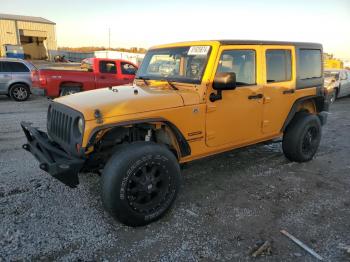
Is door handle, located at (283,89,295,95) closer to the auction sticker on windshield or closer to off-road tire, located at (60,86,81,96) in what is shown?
the auction sticker on windshield

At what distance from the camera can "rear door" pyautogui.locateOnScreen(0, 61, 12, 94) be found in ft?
39.9

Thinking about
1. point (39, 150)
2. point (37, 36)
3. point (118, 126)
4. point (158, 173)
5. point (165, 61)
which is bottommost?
point (158, 173)

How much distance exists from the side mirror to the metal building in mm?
43838

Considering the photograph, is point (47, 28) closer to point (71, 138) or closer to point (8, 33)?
point (8, 33)

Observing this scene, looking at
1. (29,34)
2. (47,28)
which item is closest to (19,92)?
(29,34)

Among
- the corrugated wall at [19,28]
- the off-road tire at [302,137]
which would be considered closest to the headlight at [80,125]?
the off-road tire at [302,137]

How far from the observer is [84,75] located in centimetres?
1132

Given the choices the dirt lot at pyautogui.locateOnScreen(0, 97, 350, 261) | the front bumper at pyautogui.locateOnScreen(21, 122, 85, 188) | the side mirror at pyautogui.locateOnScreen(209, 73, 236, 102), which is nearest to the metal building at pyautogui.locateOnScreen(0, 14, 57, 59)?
the front bumper at pyautogui.locateOnScreen(21, 122, 85, 188)

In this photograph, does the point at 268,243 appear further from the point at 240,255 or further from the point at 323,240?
the point at 323,240

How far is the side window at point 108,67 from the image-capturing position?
11788 millimetres

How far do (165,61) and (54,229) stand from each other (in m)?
2.65

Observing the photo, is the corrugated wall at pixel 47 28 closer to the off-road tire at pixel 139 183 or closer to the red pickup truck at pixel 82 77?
the red pickup truck at pixel 82 77

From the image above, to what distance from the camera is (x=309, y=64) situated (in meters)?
5.36

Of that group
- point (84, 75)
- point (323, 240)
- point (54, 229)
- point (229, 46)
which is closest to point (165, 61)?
point (229, 46)
